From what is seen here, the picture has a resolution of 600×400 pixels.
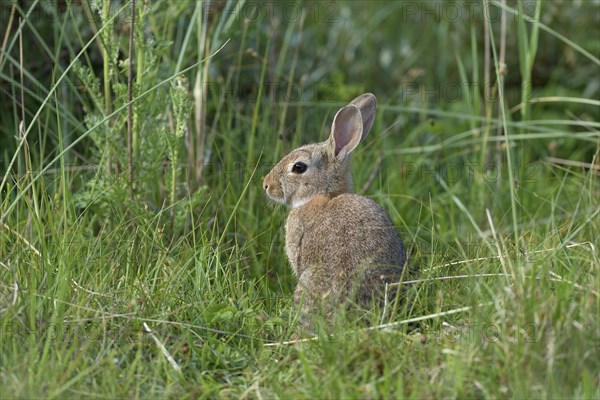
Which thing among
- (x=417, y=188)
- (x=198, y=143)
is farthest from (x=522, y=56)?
(x=198, y=143)

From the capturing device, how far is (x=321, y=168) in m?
4.79

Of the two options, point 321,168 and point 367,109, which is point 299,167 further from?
point 367,109

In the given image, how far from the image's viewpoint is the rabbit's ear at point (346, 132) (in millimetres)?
4793

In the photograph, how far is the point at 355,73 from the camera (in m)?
7.97

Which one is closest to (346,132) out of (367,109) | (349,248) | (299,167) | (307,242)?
(367,109)

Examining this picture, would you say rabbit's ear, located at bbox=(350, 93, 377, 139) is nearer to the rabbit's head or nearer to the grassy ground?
the rabbit's head

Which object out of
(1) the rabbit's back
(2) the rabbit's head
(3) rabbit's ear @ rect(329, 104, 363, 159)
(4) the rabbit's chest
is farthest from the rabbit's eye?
(1) the rabbit's back

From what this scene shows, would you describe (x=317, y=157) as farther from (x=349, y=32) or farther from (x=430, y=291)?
(x=349, y=32)

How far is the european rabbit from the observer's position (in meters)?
3.91

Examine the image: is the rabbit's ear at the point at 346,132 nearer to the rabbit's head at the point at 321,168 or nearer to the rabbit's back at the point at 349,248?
the rabbit's head at the point at 321,168

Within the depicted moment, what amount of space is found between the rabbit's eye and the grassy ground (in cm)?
23

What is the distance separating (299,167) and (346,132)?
32 centimetres

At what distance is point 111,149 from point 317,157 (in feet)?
3.61

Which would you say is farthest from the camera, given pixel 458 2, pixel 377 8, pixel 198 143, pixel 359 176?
pixel 377 8
